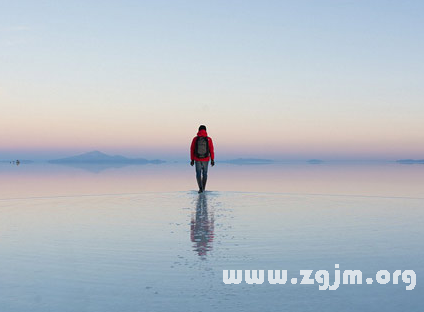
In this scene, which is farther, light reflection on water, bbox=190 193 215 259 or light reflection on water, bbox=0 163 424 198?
light reflection on water, bbox=0 163 424 198

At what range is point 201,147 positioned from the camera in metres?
19.8

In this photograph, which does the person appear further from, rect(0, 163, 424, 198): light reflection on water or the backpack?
rect(0, 163, 424, 198): light reflection on water

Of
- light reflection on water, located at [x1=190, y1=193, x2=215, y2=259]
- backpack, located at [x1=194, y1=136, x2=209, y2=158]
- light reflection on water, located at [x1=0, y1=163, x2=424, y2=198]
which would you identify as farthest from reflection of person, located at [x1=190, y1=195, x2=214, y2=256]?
light reflection on water, located at [x1=0, y1=163, x2=424, y2=198]

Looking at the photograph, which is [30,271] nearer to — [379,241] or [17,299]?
[17,299]

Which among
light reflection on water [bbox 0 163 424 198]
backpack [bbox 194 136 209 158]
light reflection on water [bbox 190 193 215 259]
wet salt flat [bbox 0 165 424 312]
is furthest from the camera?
light reflection on water [bbox 0 163 424 198]

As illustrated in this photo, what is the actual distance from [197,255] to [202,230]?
2.64m

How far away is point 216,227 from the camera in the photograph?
35.0 feet

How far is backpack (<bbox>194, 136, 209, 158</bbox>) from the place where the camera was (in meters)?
19.8

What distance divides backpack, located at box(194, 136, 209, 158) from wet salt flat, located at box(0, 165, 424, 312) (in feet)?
17.8

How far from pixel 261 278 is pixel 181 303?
4.95 ft

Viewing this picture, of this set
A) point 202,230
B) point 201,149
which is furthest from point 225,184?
point 202,230

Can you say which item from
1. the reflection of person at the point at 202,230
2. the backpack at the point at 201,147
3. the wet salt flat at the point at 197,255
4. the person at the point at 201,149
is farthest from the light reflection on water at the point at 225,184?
the reflection of person at the point at 202,230

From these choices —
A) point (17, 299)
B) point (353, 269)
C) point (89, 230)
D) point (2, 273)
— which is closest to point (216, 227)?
point (89, 230)

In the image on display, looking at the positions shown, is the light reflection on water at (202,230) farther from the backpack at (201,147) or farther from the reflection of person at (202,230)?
the backpack at (201,147)
